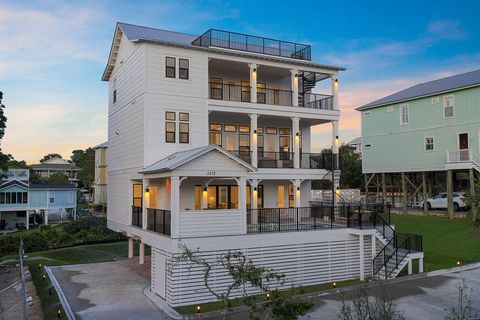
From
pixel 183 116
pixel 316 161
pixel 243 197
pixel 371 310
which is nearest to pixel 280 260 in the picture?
pixel 243 197

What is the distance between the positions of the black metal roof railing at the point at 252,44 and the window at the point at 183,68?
7.59ft

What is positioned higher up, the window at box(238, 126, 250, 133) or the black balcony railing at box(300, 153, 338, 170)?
the window at box(238, 126, 250, 133)

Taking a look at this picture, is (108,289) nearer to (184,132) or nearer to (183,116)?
(184,132)

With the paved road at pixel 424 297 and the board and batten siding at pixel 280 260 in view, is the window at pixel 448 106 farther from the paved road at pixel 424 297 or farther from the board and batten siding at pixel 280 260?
the board and batten siding at pixel 280 260

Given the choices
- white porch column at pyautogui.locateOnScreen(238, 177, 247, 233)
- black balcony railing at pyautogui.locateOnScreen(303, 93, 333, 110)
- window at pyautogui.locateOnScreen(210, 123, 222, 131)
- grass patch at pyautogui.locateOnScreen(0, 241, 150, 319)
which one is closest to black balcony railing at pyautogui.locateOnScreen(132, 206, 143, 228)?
grass patch at pyautogui.locateOnScreen(0, 241, 150, 319)

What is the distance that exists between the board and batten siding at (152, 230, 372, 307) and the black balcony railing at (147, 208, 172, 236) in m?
0.89

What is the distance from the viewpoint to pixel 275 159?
25953 millimetres

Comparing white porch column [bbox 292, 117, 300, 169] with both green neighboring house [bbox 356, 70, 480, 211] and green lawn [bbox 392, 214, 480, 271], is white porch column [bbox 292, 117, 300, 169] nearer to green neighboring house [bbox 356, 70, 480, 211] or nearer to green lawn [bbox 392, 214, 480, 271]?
green lawn [bbox 392, 214, 480, 271]

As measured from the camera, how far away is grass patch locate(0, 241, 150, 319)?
56.8ft

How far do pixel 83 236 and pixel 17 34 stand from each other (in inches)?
706

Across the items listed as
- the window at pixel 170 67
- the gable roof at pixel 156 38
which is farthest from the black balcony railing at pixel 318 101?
the window at pixel 170 67

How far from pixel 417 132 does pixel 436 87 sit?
4.34 m

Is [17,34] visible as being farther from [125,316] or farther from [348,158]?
[348,158]

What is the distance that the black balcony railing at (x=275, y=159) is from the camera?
83.0 ft
